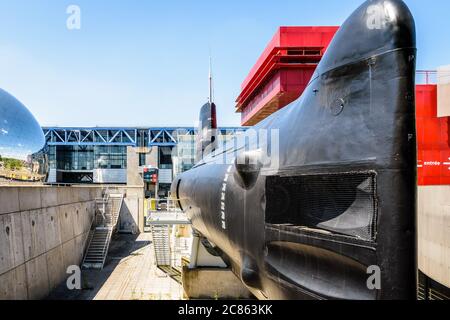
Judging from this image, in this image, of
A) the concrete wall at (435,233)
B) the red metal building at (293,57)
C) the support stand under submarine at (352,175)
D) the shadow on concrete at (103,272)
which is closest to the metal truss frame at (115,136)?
the shadow on concrete at (103,272)

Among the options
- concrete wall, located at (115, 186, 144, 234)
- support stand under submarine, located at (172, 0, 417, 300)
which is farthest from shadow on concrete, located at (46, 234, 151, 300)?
support stand under submarine, located at (172, 0, 417, 300)

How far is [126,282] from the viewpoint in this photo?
1784 cm

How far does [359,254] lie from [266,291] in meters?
2.21

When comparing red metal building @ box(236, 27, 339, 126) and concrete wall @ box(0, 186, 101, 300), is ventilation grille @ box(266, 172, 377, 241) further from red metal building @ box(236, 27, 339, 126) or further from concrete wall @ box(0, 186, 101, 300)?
red metal building @ box(236, 27, 339, 126)

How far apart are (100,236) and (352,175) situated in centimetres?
2418

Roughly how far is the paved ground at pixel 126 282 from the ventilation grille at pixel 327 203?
1349cm

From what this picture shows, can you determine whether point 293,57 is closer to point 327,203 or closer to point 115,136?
point 327,203

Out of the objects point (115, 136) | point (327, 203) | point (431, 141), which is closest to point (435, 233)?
point (431, 141)

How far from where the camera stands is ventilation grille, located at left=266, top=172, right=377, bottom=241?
10.4 ft

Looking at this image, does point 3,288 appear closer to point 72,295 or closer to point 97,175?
point 72,295

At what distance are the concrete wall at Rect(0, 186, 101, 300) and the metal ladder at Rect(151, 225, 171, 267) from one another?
5.08 metres

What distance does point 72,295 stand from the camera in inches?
610

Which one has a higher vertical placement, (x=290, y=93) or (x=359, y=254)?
(x=290, y=93)
